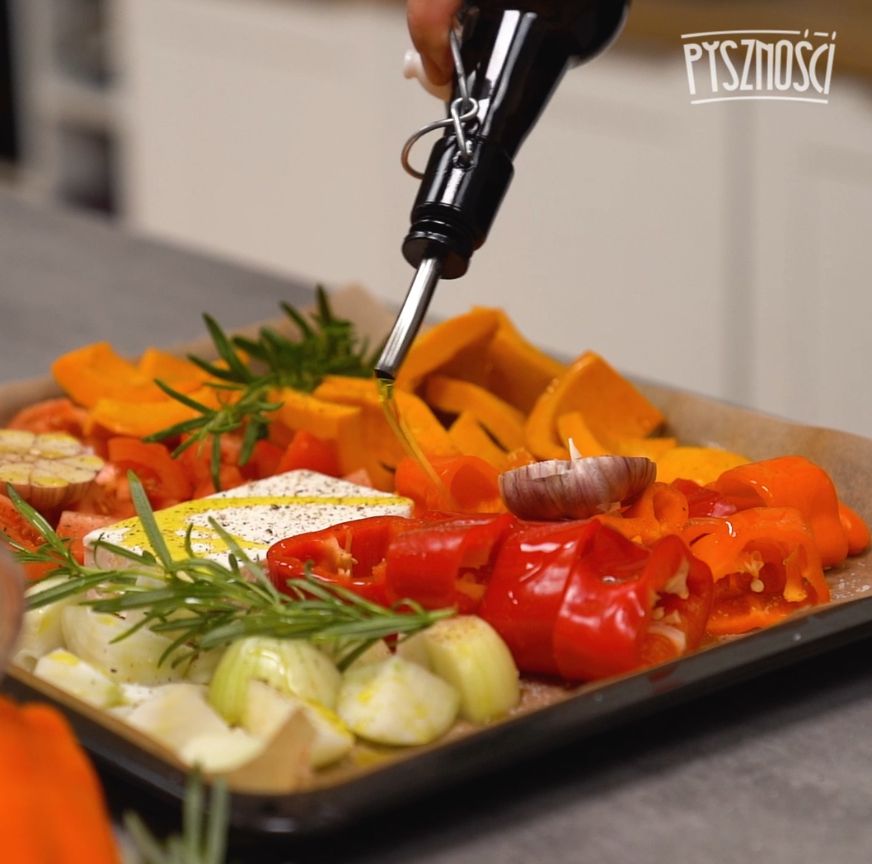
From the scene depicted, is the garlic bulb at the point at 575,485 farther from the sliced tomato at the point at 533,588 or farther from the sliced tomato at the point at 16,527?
the sliced tomato at the point at 16,527

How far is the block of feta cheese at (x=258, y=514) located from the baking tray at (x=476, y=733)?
0.23 metres

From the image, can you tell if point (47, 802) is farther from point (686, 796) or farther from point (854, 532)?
point (854, 532)

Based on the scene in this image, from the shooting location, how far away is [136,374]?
178 centimetres

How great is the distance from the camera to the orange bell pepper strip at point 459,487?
4.61ft

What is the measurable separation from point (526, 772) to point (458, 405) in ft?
2.20

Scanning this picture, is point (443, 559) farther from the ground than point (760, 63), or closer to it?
closer to it

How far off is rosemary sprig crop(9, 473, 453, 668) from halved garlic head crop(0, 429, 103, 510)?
0.26 meters

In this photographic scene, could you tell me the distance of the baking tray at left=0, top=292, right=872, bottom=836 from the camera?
3.03ft

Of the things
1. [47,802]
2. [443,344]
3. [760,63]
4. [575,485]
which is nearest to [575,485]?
[575,485]

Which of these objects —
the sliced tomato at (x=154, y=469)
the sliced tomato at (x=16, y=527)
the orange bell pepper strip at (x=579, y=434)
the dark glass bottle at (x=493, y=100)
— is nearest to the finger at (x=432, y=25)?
the dark glass bottle at (x=493, y=100)

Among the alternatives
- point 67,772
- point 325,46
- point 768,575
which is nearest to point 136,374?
point 768,575

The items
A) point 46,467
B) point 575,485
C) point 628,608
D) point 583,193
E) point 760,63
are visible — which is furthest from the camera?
point 583,193

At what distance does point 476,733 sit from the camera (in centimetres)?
99

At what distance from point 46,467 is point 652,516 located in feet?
1.96
